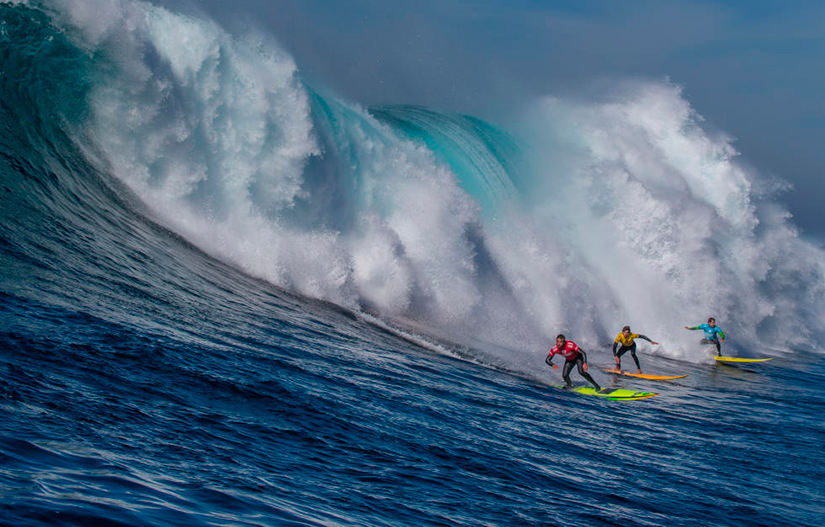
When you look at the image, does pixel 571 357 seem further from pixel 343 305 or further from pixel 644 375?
pixel 343 305

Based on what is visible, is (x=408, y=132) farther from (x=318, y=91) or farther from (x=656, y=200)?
(x=656, y=200)

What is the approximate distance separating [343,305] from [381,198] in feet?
11.2

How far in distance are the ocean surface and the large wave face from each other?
0.21ft

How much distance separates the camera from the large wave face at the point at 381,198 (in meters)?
14.0

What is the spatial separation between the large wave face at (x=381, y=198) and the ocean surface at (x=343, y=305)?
6 cm

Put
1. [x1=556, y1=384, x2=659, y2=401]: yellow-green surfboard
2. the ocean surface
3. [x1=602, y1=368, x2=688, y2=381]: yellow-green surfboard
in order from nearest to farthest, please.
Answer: the ocean surface, [x1=556, y1=384, x2=659, y2=401]: yellow-green surfboard, [x1=602, y1=368, x2=688, y2=381]: yellow-green surfboard

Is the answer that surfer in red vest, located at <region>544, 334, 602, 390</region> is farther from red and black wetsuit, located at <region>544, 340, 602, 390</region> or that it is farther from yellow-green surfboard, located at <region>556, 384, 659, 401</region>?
yellow-green surfboard, located at <region>556, 384, 659, 401</region>

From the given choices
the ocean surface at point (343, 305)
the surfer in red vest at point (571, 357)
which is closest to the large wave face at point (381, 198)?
the ocean surface at point (343, 305)

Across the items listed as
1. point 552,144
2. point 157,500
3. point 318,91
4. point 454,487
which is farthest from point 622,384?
point 552,144

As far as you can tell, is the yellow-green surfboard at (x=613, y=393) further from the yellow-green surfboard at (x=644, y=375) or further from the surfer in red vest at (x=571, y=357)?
the yellow-green surfboard at (x=644, y=375)

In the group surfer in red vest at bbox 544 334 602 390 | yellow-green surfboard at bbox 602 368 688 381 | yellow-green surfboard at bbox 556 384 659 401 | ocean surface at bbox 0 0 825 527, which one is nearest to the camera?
ocean surface at bbox 0 0 825 527

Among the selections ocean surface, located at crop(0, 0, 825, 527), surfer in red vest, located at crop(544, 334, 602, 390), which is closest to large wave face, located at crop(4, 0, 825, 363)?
ocean surface, located at crop(0, 0, 825, 527)

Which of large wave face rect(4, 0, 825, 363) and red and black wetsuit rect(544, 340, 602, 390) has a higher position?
large wave face rect(4, 0, 825, 363)

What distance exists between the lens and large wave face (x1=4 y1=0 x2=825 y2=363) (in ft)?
46.0
